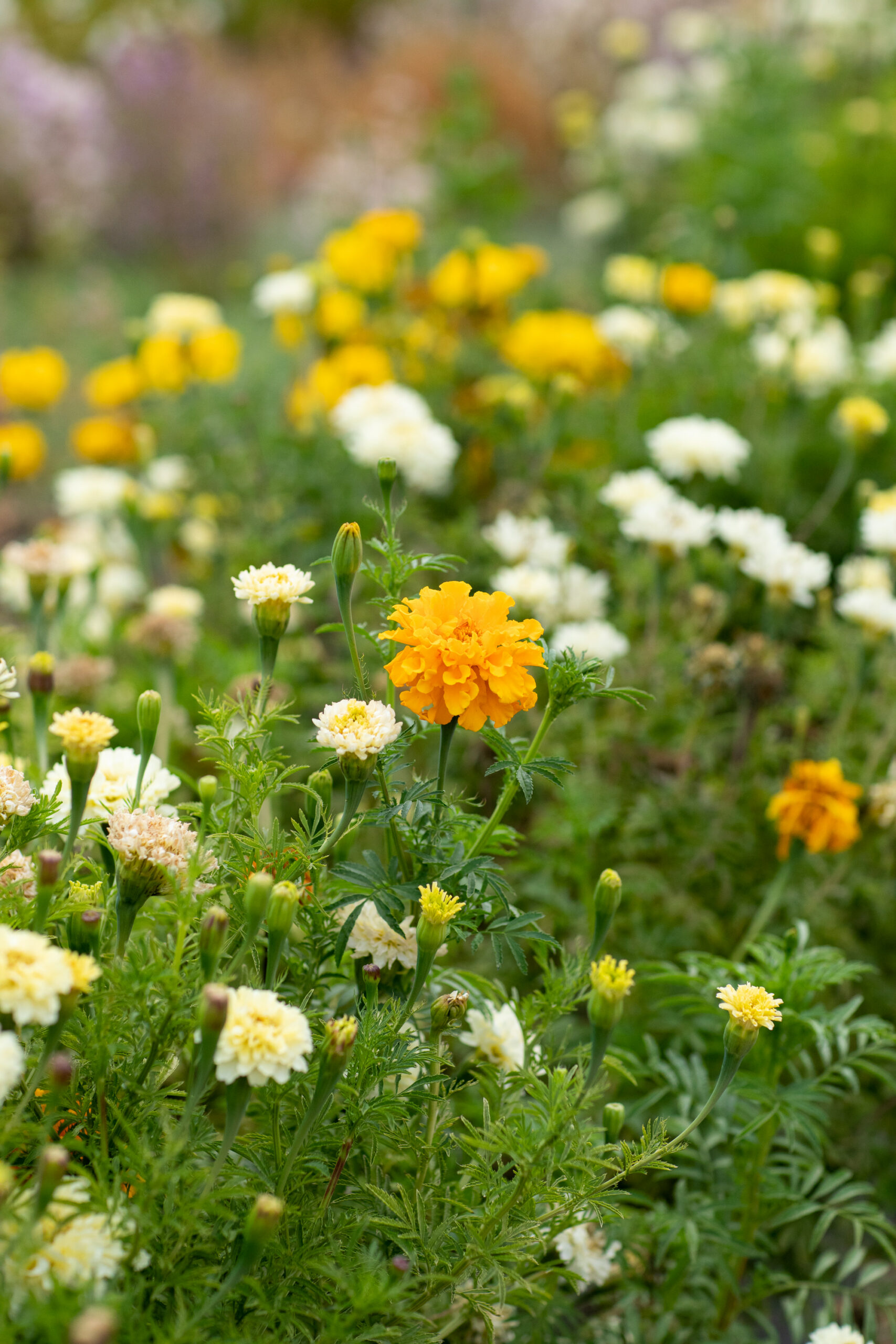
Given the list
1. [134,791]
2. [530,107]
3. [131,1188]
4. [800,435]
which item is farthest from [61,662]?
[530,107]

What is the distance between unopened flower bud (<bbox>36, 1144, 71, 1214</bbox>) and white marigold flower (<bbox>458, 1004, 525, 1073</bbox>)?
22.3 inches

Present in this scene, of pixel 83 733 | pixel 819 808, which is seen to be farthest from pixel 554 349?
pixel 83 733

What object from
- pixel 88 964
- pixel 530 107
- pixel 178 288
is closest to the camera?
pixel 88 964

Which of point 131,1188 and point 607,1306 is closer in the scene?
point 131,1188

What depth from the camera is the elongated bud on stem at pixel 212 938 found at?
3.17 feet

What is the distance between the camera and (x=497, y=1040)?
4.39 ft

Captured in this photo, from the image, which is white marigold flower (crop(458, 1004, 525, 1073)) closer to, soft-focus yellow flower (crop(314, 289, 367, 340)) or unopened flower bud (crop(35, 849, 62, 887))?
unopened flower bud (crop(35, 849, 62, 887))

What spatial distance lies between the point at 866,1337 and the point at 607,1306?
0.36 metres

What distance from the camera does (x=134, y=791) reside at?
1299 millimetres

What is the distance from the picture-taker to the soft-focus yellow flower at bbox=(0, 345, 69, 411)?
2984 mm

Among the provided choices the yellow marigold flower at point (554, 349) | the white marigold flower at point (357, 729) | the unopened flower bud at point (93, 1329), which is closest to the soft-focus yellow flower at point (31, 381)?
the yellow marigold flower at point (554, 349)

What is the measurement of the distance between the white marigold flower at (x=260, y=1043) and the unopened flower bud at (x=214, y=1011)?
0.08ft

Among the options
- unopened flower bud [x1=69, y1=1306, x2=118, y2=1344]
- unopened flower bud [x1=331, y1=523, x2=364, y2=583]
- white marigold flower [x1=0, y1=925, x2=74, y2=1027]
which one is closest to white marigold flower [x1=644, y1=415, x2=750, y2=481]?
unopened flower bud [x1=331, y1=523, x2=364, y2=583]

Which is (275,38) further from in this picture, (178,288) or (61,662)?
(61,662)
